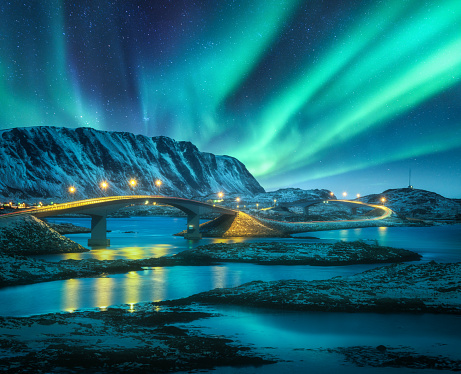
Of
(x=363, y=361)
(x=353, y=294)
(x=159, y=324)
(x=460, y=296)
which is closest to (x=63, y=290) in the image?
(x=159, y=324)

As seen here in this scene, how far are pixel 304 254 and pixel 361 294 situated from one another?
2982 cm

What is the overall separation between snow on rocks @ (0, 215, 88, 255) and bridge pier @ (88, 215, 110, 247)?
11.3m

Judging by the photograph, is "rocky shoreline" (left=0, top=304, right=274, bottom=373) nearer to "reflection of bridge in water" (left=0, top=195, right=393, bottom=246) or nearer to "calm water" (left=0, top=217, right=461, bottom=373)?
"calm water" (left=0, top=217, right=461, bottom=373)

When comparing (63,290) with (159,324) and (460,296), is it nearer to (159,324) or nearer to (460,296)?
(159,324)

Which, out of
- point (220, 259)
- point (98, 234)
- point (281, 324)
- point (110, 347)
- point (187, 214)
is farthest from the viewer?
point (187, 214)

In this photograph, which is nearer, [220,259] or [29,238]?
[220,259]

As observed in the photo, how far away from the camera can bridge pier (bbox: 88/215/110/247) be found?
73.4 metres

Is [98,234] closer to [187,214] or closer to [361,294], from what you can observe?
[187,214]

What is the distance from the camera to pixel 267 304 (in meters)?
25.4

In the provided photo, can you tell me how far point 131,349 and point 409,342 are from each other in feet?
38.1

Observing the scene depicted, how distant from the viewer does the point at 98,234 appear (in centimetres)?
7400

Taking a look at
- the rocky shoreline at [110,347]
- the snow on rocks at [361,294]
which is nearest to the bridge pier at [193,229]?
the snow on rocks at [361,294]

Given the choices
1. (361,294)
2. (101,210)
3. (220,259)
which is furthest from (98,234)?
(361,294)

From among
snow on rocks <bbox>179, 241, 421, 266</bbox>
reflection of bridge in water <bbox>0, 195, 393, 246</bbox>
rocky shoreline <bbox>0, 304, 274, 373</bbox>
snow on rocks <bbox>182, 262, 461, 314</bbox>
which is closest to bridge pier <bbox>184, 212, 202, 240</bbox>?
reflection of bridge in water <bbox>0, 195, 393, 246</bbox>
